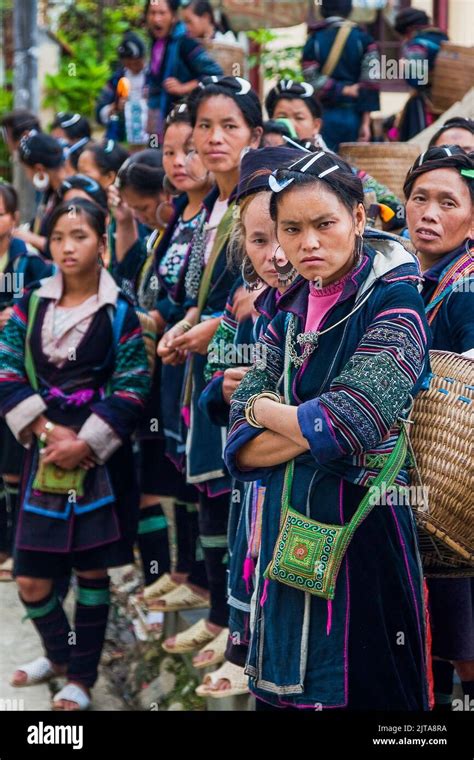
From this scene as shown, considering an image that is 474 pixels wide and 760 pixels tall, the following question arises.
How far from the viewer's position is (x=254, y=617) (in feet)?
10.0

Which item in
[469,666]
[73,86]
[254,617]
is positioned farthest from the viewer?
[73,86]

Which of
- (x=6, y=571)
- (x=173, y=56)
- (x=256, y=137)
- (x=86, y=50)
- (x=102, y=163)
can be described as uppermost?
(x=86, y=50)

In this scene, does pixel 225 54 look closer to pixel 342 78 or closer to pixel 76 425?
pixel 342 78

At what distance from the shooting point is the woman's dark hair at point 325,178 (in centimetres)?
292

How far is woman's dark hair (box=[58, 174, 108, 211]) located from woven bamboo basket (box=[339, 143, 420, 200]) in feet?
4.20

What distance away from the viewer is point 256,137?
4.56m

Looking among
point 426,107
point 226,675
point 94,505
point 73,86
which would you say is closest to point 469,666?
point 226,675

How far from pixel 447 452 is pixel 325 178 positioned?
74 cm

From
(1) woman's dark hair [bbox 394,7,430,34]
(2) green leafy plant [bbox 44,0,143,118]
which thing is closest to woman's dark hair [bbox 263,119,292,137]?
(1) woman's dark hair [bbox 394,7,430,34]

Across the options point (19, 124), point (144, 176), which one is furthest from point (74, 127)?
point (144, 176)

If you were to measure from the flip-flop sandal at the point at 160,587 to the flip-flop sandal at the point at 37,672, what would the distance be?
0.54 meters

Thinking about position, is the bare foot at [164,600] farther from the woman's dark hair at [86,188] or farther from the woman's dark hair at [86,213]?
the woman's dark hair at [86,188]

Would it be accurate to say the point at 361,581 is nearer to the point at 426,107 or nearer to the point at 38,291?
the point at 38,291

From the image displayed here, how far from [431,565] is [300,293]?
81 centimetres
